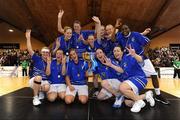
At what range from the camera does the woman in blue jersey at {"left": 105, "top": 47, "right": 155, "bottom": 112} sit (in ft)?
13.8

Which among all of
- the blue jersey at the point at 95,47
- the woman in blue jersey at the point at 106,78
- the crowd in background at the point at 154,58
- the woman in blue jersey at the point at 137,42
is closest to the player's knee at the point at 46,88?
the woman in blue jersey at the point at 106,78

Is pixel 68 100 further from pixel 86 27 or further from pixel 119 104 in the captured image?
pixel 86 27

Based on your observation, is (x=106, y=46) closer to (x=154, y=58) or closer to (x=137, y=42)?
(x=137, y=42)

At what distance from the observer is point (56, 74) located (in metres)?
5.11

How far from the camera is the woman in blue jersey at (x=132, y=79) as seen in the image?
166 inches

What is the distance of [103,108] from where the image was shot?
14.5ft

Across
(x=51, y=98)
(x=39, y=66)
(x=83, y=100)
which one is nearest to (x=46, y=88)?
(x=51, y=98)

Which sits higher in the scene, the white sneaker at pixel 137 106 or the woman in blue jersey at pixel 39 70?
the woman in blue jersey at pixel 39 70

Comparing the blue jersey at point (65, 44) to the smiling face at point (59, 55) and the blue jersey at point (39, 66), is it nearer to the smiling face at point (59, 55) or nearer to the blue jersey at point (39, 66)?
the smiling face at point (59, 55)

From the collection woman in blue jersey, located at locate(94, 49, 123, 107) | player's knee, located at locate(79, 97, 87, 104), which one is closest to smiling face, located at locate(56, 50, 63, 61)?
woman in blue jersey, located at locate(94, 49, 123, 107)

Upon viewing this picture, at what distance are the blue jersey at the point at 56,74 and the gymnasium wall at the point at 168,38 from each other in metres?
18.6

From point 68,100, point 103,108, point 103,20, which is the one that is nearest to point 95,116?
point 103,108

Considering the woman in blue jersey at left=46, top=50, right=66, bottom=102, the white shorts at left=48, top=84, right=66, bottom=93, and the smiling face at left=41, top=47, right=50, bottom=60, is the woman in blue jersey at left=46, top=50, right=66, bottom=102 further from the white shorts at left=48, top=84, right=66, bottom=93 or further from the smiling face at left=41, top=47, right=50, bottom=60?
the smiling face at left=41, top=47, right=50, bottom=60

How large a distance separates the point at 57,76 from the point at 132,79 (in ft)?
5.16
